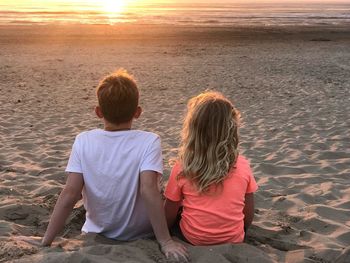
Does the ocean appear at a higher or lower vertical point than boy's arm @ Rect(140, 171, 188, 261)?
lower

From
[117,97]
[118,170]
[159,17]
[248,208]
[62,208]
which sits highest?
[117,97]

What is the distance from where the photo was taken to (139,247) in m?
3.36

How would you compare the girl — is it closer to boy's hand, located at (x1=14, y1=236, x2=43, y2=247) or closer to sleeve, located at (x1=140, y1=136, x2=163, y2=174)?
sleeve, located at (x1=140, y1=136, x2=163, y2=174)

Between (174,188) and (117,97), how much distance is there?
29.5 inches

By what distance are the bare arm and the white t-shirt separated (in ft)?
0.48

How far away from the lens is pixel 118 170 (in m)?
3.36

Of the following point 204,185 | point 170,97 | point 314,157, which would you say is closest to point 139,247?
point 204,185

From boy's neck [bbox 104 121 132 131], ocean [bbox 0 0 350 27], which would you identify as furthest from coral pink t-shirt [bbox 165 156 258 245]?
ocean [bbox 0 0 350 27]

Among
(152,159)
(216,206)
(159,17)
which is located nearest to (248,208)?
(216,206)

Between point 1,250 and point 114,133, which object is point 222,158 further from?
point 1,250

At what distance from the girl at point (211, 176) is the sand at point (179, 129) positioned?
0.17 metres

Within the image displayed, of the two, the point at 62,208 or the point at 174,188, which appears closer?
the point at 62,208

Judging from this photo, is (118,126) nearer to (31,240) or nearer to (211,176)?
(211,176)

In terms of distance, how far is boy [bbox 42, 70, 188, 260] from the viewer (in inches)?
127
